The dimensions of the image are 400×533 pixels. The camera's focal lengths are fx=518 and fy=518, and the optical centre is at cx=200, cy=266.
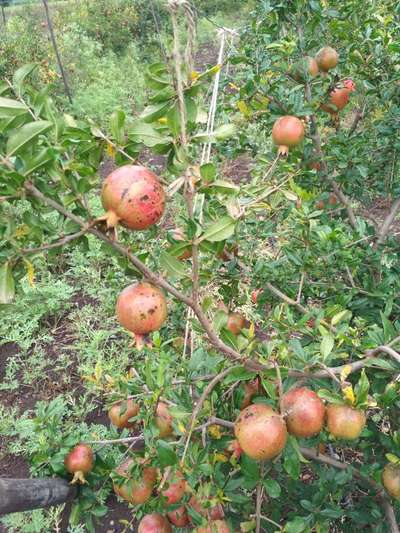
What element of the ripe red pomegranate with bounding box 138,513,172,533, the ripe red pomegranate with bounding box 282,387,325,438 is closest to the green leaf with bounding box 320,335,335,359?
the ripe red pomegranate with bounding box 282,387,325,438

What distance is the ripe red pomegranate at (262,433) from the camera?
86cm

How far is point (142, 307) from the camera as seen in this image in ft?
2.66

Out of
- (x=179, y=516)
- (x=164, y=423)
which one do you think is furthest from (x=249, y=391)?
(x=179, y=516)

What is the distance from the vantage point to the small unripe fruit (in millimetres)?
1504

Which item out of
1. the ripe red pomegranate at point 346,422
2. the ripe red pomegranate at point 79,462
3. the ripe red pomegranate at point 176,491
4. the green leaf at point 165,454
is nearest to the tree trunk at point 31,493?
the ripe red pomegranate at point 79,462

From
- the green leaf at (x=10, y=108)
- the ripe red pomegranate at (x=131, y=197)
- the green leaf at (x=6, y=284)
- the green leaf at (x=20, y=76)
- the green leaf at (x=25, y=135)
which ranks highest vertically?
the green leaf at (x=20, y=76)

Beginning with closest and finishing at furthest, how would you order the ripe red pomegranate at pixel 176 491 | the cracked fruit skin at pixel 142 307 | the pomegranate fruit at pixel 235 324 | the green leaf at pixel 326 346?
the cracked fruit skin at pixel 142 307, the green leaf at pixel 326 346, the ripe red pomegranate at pixel 176 491, the pomegranate fruit at pixel 235 324

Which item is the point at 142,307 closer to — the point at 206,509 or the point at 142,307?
the point at 142,307

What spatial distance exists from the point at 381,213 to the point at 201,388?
9.51 feet

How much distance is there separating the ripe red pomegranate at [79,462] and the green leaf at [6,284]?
22.8 inches

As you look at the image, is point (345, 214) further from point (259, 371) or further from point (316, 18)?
point (259, 371)

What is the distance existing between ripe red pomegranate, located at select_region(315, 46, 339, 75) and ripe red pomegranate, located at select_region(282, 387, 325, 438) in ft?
3.35

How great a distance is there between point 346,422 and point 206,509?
34 centimetres

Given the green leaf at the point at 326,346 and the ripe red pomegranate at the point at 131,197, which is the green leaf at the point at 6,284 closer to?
the ripe red pomegranate at the point at 131,197
